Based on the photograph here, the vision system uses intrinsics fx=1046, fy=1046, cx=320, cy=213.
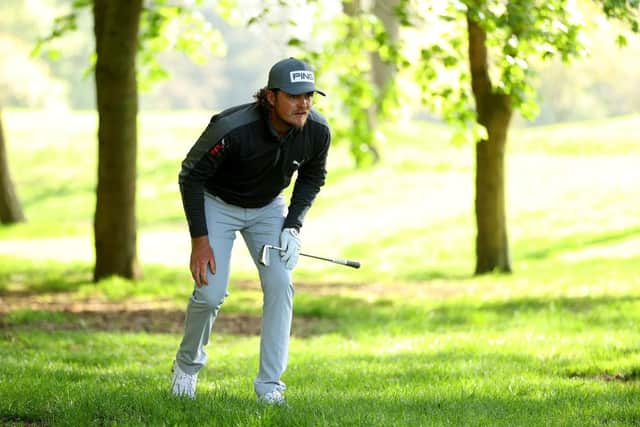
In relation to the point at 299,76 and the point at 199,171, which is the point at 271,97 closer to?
the point at 299,76

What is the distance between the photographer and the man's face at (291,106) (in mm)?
6449

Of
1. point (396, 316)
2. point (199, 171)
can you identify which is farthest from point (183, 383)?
point (396, 316)

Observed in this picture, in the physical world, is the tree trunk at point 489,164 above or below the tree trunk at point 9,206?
above

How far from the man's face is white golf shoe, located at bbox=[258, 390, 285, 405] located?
5.60 ft

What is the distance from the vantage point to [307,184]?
729 centimetres

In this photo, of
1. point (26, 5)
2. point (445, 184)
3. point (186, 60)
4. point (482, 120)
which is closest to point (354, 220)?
point (445, 184)

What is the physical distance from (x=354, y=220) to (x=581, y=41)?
16.3 meters

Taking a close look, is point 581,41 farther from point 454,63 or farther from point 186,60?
point 186,60

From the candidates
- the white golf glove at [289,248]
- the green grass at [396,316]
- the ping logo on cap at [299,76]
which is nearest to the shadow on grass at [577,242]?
the green grass at [396,316]

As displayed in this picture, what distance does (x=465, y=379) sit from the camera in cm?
808

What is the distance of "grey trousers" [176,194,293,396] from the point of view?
671 cm

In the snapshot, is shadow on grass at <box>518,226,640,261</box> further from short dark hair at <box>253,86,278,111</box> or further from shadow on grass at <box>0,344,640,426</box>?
short dark hair at <box>253,86,278,111</box>

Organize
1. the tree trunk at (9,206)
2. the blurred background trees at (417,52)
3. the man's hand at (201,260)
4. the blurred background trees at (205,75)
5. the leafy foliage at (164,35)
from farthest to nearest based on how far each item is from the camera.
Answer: the blurred background trees at (205,75)
the tree trunk at (9,206)
the leafy foliage at (164,35)
the blurred background trees at (417,52)
the man's hand at (201,260)

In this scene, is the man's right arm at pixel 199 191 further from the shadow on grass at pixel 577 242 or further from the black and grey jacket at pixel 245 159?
the shadow on grass at pixel 577 242
